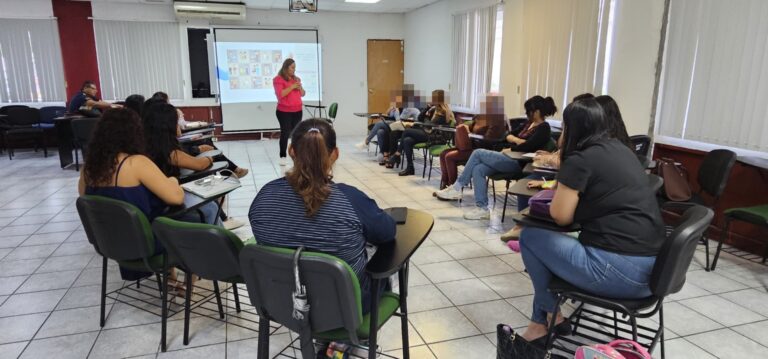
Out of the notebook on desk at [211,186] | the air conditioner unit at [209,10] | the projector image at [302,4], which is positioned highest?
the air conditioner unit at [209,10]

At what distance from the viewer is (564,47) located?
16.8ft

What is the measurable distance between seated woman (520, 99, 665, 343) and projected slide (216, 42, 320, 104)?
7979 millimetres

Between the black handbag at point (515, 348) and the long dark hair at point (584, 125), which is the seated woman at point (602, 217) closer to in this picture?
the long dark hair at point (584, 125)

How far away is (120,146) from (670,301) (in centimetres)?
307

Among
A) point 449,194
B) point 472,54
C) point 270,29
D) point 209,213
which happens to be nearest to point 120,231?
point 209,213

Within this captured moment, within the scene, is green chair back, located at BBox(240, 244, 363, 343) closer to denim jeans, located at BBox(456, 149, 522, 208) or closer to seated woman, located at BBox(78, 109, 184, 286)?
seated woman, located at BBox(78, 109, 184, 286)

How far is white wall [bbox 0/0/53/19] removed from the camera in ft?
25.3

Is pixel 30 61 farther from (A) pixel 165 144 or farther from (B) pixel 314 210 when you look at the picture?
(B) pixel 314 210


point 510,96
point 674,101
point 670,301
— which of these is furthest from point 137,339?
point 510,96

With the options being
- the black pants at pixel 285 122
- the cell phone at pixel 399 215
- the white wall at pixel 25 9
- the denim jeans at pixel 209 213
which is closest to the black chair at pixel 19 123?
the white wall at pixel 25 9

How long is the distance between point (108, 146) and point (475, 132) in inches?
136

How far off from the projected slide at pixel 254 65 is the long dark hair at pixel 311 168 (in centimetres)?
792

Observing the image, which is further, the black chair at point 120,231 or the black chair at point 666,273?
the black chair at point 120,231

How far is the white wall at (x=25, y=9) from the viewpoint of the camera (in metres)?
7.72
